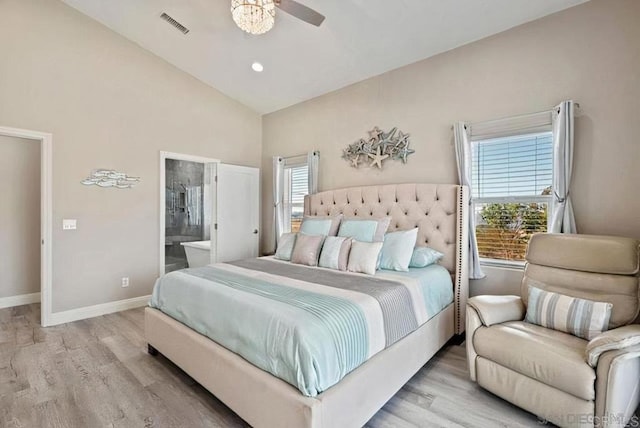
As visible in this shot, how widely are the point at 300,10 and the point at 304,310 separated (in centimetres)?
215

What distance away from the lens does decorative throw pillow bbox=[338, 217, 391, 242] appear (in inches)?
125

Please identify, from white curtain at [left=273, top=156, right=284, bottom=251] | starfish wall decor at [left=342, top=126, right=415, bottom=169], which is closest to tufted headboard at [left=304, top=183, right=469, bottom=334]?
starfish wall decor at [left=342, top=126, right=415, bottom=169]

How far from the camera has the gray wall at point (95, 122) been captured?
3371 mm

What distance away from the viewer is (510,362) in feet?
6.59

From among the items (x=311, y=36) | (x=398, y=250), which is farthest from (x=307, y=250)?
(x=311, y=36)

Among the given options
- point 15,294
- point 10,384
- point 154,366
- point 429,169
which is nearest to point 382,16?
point 429,169

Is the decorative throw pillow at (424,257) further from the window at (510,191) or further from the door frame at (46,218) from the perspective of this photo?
the door frame at (46,218)

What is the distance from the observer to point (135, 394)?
221 cm

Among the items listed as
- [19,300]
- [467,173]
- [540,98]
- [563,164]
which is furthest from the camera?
[19,300]

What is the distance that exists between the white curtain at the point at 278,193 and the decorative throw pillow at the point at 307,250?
1.69 meters

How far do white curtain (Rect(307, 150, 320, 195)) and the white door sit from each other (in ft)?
4.06

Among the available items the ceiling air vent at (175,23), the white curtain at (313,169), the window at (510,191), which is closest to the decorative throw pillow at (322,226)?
the white curtain at (313,169)

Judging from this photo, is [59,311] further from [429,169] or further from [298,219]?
[429,169]

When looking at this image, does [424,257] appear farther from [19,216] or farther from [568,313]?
[19,216]
